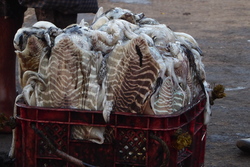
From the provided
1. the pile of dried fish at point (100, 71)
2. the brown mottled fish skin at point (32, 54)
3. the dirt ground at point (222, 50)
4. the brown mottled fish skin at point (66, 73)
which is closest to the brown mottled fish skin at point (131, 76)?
the pile of dried fish at point (100, 71)

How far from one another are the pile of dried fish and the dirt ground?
4.28 feet

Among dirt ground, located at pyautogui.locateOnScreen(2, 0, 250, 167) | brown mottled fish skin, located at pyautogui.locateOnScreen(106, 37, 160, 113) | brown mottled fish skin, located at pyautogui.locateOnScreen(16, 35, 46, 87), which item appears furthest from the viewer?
dirt ground, located at pyautogui.locateOnScreen(2, 0, 250, 167)

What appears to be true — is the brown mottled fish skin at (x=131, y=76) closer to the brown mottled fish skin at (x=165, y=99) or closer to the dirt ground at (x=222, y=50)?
the brown mottled fish skin at (x=165, y=99)

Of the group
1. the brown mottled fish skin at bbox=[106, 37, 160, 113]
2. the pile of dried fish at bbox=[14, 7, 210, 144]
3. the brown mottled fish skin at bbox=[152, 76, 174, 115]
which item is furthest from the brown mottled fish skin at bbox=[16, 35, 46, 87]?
the brown mottled fish skin at bbox=[152, 76, 174, 115]

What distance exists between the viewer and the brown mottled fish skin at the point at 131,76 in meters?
2.62

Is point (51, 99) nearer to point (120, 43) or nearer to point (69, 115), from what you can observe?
point (69, 115)

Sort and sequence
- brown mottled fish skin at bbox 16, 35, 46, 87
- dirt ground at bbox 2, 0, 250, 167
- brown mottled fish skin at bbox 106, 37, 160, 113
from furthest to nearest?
1. dirt ground at bbox 2, 0, 250, 167
2. brown mottled fish skin at bbox 16, 35, 46, 87
3. brown mottled fish skin at bbox 106, 37, 160, 113

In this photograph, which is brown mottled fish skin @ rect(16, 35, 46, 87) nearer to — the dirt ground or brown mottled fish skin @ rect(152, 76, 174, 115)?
brown mottled fish skin @ rect(152, 76, 174, 115)

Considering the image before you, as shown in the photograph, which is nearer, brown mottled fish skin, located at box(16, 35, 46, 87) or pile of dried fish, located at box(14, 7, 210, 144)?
pile of dried fish, located at box(14, 7, 210, 144)

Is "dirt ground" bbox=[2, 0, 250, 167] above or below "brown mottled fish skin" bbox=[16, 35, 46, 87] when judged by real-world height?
below

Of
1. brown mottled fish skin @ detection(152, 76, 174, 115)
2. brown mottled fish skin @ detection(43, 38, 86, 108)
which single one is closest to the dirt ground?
brown mottled fish skin @ detection(152, 76, 174, 115)

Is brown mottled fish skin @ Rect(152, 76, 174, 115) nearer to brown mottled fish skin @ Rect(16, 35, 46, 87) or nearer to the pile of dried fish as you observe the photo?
the pile of dried fish

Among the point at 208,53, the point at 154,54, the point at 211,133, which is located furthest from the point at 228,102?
the point at 154,54

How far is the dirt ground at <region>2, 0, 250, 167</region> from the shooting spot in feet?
14.0
